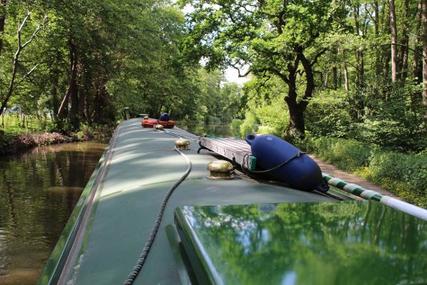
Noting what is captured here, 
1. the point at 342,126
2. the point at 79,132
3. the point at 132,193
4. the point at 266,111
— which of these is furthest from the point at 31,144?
the point at 132,193

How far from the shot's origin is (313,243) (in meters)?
1.89

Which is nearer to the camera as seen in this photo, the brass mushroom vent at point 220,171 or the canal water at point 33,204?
the brass mushroom vent at point 220,171

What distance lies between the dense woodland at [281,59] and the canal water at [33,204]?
15.7ft

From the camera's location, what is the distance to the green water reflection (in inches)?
61.1

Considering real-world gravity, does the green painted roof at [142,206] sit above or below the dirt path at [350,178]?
above

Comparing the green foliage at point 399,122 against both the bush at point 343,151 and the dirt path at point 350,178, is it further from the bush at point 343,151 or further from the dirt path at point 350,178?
the dirt path at point 350,178

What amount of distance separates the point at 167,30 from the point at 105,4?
17.6 metres

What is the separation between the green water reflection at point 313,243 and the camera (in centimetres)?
155

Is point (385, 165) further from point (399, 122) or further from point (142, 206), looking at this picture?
point (142, 206)

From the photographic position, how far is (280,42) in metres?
18.7

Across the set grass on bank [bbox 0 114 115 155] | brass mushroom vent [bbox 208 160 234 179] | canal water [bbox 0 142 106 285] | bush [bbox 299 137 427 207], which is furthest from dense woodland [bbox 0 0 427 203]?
brass mushroom vent [bbox 208 160 234 179]

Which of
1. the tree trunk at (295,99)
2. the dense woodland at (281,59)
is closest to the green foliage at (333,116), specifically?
the dense woodland at (281,59)

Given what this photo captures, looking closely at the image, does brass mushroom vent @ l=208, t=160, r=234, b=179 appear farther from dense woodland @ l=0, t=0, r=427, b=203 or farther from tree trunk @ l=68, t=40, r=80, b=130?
tree trunk @ l=68, t=40, r=80, b=130

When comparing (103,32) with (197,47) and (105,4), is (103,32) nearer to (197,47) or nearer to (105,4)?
(105,4)
